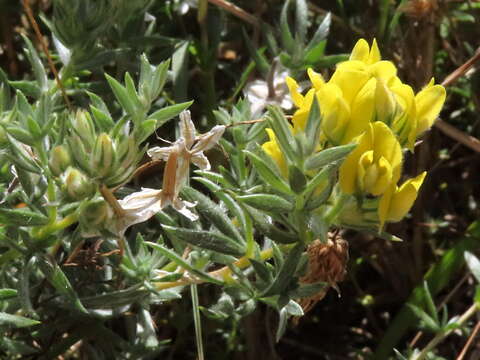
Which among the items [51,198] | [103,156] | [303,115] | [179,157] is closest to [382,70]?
[303,115]

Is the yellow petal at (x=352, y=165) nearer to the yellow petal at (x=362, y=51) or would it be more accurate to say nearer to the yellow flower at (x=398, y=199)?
the yellow flower at (x=398, y=199)

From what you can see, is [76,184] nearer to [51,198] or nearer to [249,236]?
[51,198]

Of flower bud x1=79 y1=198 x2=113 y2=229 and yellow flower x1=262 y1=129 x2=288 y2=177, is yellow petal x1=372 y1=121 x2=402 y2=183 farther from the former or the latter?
flower bud x1=79 y1=198 x2=113 y2=229

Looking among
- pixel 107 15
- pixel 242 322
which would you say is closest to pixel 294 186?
pixel 107 15

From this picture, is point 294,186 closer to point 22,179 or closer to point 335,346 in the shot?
point 22,179

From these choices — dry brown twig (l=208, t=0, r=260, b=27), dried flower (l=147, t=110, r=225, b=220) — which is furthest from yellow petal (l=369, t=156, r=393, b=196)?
dry brown twig (l=208, t=0, r=260, b=27)
